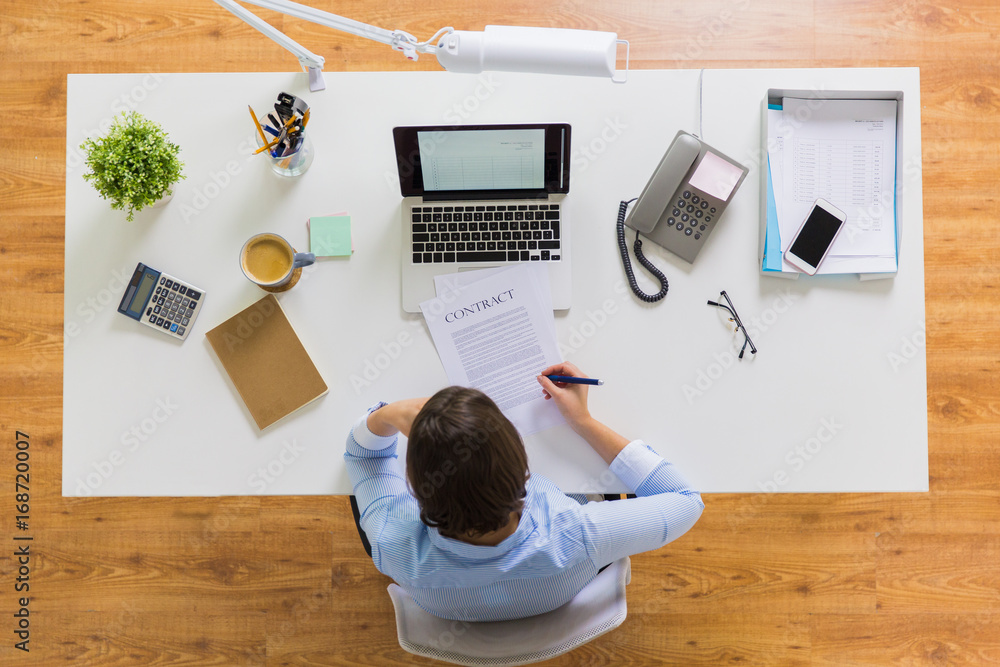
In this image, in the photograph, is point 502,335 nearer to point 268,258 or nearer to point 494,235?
point 494,235

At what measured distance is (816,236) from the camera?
44.2 inches

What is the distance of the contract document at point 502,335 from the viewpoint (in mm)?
1126

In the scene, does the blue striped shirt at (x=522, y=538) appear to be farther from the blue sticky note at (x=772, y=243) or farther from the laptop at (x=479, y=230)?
the blue sticky note at (x=772, y=243)

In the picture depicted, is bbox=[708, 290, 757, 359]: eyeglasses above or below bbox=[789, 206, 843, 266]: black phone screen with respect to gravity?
below

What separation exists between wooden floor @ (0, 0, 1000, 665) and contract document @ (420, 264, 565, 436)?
32.0 inches

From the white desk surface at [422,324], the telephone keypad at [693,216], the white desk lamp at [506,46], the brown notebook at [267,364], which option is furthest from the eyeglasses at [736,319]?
the brown notebook at [267,364]

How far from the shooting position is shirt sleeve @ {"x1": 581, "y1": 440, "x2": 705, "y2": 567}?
0.98 m

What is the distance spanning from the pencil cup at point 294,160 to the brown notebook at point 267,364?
0.83ft

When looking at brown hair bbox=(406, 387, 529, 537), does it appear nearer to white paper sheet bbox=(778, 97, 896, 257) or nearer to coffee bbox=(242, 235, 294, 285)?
coffee bbox=(242, 235, 294, 285)

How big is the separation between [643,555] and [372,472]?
949 millimetres

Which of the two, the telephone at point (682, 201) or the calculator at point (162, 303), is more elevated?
the telephone at point (682, 201)

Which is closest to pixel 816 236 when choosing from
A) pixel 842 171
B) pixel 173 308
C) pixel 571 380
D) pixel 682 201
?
pixel 842 171

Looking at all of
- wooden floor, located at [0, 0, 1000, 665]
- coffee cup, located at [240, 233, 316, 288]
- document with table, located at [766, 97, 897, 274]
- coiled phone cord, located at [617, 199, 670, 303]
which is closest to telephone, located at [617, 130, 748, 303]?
coiled phone cord, located at [617, 199, 670, 303]

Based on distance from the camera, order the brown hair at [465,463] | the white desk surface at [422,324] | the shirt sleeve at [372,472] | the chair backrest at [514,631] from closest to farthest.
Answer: the brown hair at [465,463] < the chair backrest at [514,631] < the shirt sleeve at [372,472] < the white desk surface at [422,324]
